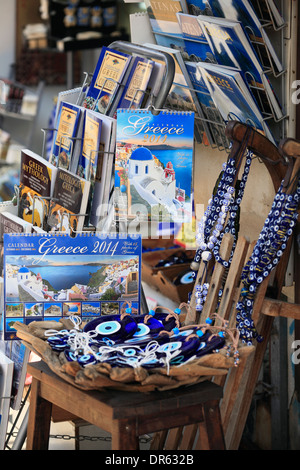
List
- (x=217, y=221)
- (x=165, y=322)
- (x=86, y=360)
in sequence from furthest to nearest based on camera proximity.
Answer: (x=217, y=221) → (x=165, y=322) → (x=86, y=360)

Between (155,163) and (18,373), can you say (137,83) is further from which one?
(18,373)

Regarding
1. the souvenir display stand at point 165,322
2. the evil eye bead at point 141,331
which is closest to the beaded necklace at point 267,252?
the souvenir display stand at point 165,322

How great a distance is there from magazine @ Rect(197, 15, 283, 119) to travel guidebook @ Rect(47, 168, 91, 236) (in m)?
0.65

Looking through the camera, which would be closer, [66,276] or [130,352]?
[130,352]

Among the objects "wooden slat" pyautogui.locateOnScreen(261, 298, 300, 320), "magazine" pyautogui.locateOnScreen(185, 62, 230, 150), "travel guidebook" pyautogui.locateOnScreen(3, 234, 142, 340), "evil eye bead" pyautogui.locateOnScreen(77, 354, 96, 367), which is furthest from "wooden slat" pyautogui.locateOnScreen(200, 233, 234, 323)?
"magazine" pyautogui.locateOnScreen(185, 62, 230, 150)

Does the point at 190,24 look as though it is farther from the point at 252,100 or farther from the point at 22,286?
the point at 22,286

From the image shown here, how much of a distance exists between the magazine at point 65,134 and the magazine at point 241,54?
1.85ft

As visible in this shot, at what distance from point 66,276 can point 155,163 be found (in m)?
0.49

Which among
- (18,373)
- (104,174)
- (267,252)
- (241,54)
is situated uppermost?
(241,54)

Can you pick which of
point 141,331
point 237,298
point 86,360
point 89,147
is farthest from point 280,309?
point 89,147

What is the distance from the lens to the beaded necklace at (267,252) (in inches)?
79.8

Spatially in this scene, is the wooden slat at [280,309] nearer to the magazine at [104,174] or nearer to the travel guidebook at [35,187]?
the magazine at [104,174]

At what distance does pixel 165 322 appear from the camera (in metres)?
2.07
